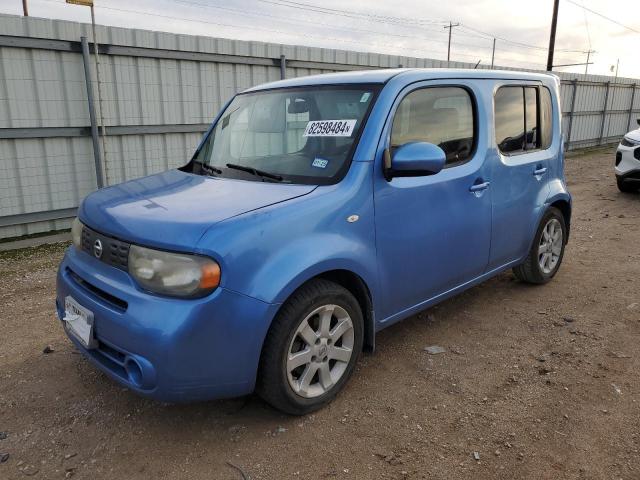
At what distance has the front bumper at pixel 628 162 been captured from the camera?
8305 mm

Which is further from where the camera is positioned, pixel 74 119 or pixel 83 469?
pixel 74 119

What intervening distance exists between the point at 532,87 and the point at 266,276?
10.1 feet

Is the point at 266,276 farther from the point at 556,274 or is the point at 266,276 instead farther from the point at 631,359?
the point at 556,274

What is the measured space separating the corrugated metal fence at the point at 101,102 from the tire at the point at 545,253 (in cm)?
544

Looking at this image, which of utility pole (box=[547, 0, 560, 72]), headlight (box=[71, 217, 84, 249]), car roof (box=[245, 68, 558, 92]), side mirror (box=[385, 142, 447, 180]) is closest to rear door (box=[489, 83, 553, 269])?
car roof (box=[245, 68, 558, 92])

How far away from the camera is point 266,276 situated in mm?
2309

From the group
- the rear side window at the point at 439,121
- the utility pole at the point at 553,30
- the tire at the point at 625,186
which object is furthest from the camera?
the utility pole at the point at 553,30

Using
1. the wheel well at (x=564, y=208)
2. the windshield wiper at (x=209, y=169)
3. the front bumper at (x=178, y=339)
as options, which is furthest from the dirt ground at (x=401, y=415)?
the windshield wiper at (x=209, y=169)

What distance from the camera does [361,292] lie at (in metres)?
2.88

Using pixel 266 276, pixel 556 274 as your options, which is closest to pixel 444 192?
pixel 266 276

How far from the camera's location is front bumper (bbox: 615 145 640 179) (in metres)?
8.30

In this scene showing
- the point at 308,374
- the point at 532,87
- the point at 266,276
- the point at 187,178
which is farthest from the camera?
the point at 532,87

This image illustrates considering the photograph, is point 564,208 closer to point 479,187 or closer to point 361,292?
point 479,187

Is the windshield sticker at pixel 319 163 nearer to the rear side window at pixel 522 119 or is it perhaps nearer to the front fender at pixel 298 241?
the front fender at pixel 298 241
